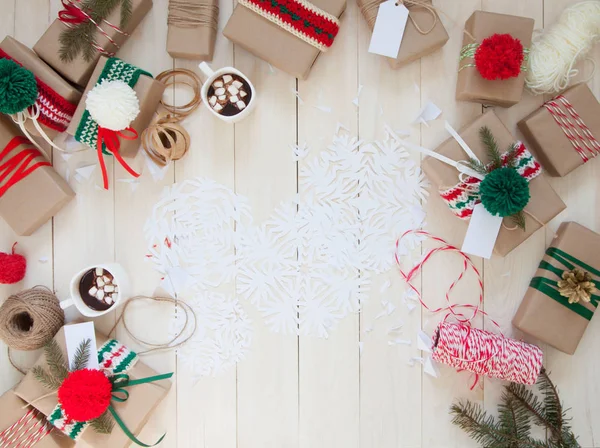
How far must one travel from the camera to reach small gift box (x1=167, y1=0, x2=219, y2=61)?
1166 mm

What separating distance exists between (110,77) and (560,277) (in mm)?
1159

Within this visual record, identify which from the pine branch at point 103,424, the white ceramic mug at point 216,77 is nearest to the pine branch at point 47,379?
the pine branch at point 103,424

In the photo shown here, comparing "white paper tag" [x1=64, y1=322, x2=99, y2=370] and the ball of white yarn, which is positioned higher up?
the ball of white yarn

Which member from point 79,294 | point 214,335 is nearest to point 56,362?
point 79,294

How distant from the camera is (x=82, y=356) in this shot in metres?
1.14

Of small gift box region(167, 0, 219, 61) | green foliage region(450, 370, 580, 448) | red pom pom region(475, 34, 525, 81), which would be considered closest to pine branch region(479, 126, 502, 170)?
red pom pom region(475, 34, 525, 81)

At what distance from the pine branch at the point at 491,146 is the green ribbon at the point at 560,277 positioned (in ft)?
0.88

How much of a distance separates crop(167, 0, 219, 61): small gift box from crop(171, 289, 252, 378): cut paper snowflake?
594 mm

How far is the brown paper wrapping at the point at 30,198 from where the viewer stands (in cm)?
117

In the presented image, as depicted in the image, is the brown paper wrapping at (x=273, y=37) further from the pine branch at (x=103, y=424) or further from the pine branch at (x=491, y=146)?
the pine branch at (x=103, y=424)

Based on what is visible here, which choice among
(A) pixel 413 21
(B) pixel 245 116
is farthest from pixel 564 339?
(B) pixel 245 116

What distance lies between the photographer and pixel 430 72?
4.04 feet

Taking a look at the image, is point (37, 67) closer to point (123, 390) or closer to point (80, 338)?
point (80, 338)

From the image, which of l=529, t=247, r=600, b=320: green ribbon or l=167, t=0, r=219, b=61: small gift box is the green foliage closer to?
l=529, t=247, r=600, b=320: green ribbon
